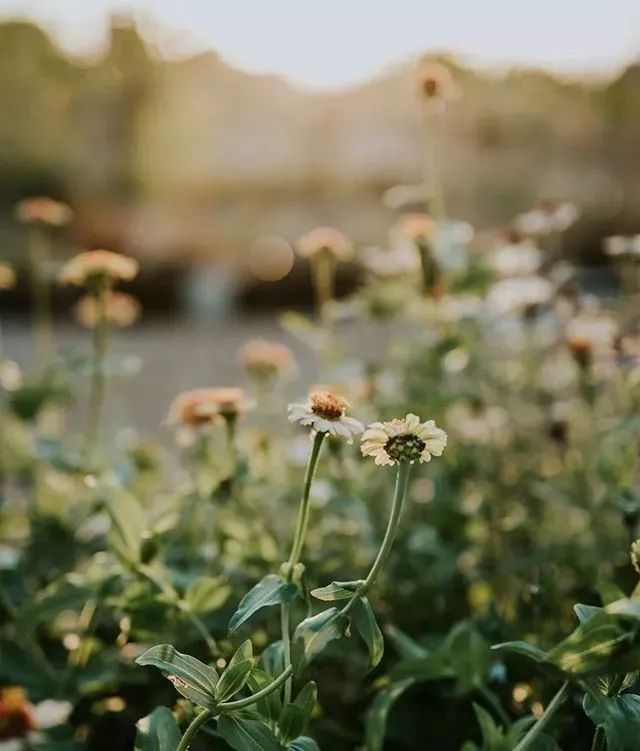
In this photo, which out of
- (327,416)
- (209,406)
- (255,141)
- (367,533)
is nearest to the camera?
(327,416)

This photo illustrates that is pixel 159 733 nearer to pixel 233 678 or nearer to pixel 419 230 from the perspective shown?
pixel 233 678

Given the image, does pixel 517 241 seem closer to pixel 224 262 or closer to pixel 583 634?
pixel 583 634

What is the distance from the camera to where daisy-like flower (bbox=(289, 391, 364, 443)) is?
2.33 ft

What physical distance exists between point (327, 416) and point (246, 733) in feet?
0.67

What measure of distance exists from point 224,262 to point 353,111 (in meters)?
1.81

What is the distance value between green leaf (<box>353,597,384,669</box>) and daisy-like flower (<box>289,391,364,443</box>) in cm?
11

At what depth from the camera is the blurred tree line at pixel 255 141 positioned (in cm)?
620

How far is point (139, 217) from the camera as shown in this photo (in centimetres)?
616

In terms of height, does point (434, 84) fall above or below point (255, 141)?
below

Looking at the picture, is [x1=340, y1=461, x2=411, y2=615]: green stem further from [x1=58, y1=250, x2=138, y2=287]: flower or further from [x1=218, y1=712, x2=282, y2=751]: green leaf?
[x1=58, y1=250, x2=138, y2=287]: flower

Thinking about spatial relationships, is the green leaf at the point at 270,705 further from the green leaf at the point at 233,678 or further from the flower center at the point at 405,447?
the flower center at the point at 405,447

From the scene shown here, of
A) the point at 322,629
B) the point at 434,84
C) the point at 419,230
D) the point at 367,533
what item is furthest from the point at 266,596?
the point at 434,84

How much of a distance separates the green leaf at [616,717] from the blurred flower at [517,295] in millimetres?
787

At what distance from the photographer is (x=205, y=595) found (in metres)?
0.87
